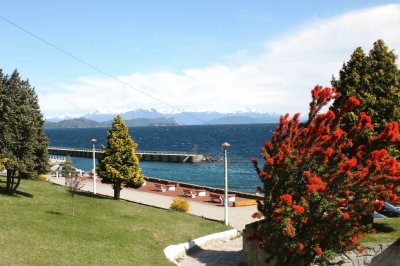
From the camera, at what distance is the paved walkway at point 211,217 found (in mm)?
21422

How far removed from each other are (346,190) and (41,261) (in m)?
11.4

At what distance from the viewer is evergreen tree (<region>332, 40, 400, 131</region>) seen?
19.8 metres

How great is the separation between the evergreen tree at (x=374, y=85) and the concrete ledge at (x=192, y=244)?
34.8ft

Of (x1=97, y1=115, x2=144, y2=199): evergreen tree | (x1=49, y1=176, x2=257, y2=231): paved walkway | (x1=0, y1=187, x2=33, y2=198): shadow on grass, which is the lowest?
(x1=49, y1=176, x2=257, y2=231): paved walkway

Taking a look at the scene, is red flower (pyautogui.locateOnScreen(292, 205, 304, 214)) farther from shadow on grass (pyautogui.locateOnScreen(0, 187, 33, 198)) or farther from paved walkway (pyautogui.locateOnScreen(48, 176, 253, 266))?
shadow on grass (pyautogui.locateOnScreen(0, 187, 33, 198))

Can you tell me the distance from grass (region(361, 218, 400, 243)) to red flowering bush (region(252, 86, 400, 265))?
269 inches

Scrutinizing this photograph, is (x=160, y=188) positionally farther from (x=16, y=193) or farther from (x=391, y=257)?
(x=391, y=257)

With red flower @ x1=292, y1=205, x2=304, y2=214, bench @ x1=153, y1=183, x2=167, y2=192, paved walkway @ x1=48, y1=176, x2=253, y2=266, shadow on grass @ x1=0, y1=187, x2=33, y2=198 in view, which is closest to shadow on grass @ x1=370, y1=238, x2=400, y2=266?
red flower @ x1=292, y1=205, x2=304, y2=214

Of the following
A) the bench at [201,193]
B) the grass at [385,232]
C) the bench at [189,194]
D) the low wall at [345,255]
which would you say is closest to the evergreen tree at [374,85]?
the grass at [385,232]

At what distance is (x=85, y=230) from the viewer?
2117 centimetres

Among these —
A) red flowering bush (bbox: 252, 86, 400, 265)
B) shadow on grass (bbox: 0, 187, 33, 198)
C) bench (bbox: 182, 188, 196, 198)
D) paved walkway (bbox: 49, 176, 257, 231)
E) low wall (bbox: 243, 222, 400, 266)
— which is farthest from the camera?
bench (bbox: 182, 188, 196, 198)

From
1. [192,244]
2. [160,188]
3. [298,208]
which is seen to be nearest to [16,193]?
[192,244]

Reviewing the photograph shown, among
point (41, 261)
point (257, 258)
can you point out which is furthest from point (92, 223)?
point (257, 258)

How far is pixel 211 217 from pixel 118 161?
29.8 feet
